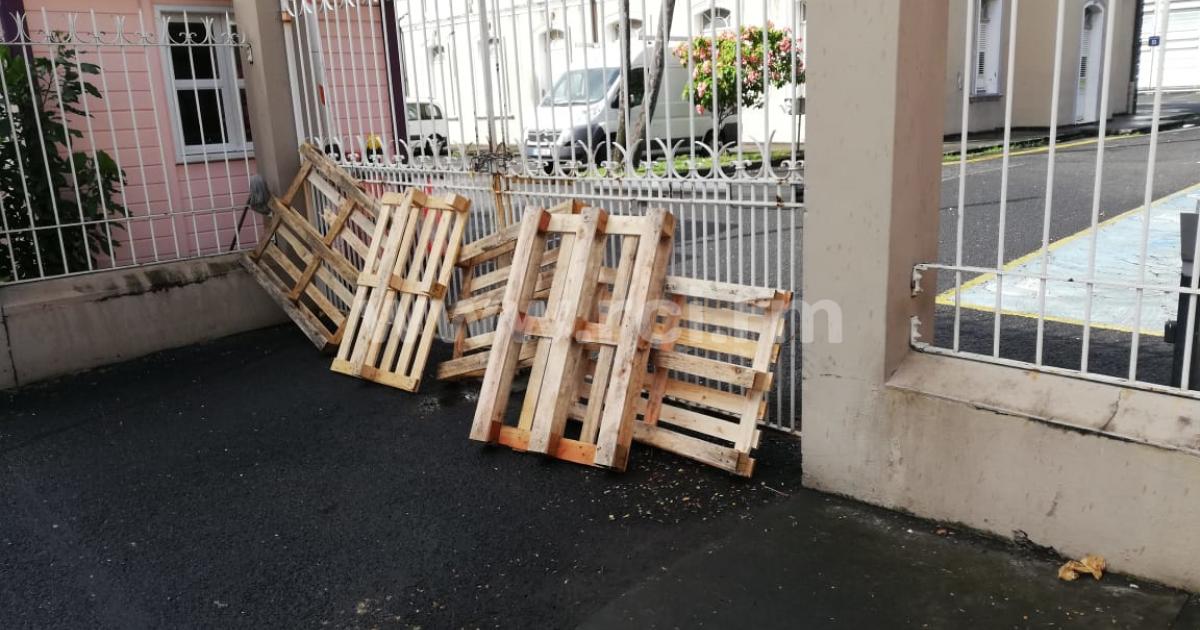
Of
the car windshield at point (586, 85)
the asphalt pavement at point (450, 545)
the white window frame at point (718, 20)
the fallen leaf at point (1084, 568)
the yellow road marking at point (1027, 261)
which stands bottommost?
the asphalt pavement at point (450, 545)

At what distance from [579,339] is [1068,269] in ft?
15.7

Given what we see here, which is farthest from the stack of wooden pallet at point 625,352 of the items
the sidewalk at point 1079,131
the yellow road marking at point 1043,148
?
the sidewalk at point 1079,131

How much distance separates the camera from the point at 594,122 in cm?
564

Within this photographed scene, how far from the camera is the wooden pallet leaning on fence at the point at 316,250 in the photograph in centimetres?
671

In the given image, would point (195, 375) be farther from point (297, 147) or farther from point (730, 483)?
point (730, 483)

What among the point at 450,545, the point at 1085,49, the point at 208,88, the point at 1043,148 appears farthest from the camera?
the point at 1085,49

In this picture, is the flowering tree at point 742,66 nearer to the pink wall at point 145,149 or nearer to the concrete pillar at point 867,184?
the concrete pillar at point 867,184

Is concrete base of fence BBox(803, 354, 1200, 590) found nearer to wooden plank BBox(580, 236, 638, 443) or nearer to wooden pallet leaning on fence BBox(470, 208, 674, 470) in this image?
wooden pallet leaning on fence BBox(470, 208, 674, 470)

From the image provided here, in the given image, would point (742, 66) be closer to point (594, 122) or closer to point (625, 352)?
point (594, 122)

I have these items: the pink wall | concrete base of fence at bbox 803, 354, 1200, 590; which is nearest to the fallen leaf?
concrete base of fence at bbox 803, 354, 1200, 590

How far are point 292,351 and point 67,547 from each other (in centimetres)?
310

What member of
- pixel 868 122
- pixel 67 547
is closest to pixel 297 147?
pixel 67 547

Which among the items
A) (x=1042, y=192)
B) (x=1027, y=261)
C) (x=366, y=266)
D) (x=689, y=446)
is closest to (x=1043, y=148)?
(x=1042, y=192)

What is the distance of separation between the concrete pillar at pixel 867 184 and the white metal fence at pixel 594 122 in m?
0.24
